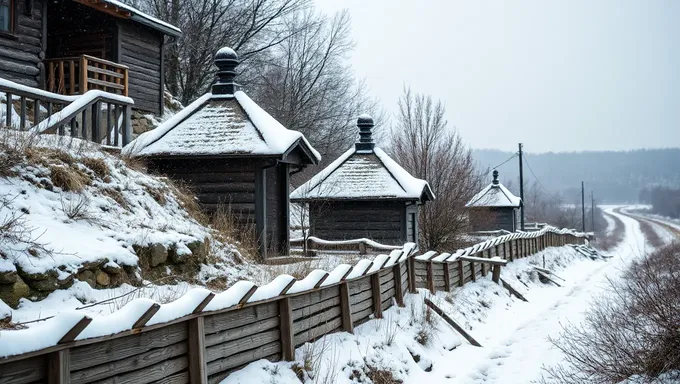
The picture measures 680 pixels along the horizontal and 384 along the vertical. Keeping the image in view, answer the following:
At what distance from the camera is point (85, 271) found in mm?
7734

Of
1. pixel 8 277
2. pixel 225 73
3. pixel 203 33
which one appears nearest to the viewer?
pixel 8 277

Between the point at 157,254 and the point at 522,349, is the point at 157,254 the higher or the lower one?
the higher one

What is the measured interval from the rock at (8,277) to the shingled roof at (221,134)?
6396 mm

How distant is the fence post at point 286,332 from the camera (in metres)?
7.70

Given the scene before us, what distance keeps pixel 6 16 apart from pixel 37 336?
15.1 metres

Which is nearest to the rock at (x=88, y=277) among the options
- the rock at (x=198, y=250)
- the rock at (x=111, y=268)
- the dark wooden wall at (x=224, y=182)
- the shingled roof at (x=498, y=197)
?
the rock at (x=111, y=268)

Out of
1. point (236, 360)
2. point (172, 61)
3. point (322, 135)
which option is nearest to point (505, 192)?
point (322, 135)

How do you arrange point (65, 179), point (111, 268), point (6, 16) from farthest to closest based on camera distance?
1. point (6, 16)
2. point (65, 179)
3. point (111, 268)

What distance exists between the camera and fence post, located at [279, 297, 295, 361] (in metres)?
7.70

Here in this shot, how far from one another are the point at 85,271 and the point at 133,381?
2830mm

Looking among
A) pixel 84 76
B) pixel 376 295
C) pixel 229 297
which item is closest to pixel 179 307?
pixel 229 297

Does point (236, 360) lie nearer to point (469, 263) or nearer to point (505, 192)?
point (469, 263)

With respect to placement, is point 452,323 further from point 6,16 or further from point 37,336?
point 6,16

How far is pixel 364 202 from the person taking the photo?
787 inches
